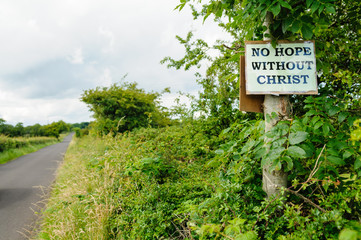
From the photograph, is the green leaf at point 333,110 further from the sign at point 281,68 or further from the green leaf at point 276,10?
the green leaf at point 276,10

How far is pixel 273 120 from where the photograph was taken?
1950mm

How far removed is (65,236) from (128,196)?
3.32 ft

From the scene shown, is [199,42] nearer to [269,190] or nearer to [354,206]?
[269,190]

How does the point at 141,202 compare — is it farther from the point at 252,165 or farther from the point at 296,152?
the point at 296,152

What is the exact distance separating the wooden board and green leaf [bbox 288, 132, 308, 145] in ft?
1.88

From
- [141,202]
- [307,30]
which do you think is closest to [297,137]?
[307,30]

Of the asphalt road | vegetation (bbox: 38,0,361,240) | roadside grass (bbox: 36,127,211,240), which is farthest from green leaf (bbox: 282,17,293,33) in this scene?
the asphalt road

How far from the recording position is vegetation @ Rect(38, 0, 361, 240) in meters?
1.60

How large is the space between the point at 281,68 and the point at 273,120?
19.6 inches

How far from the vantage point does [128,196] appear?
344 cm

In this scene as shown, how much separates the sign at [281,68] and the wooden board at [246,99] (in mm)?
101

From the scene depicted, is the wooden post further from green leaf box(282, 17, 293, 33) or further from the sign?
green leaf box(282, 17, 293, 33)

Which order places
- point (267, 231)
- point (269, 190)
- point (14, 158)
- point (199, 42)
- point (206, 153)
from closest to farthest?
point (267, 231), point (269, 190), point (206, 153), point (199, 42), point (14, 158)

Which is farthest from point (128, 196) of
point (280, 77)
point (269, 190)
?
point (280, 77)
